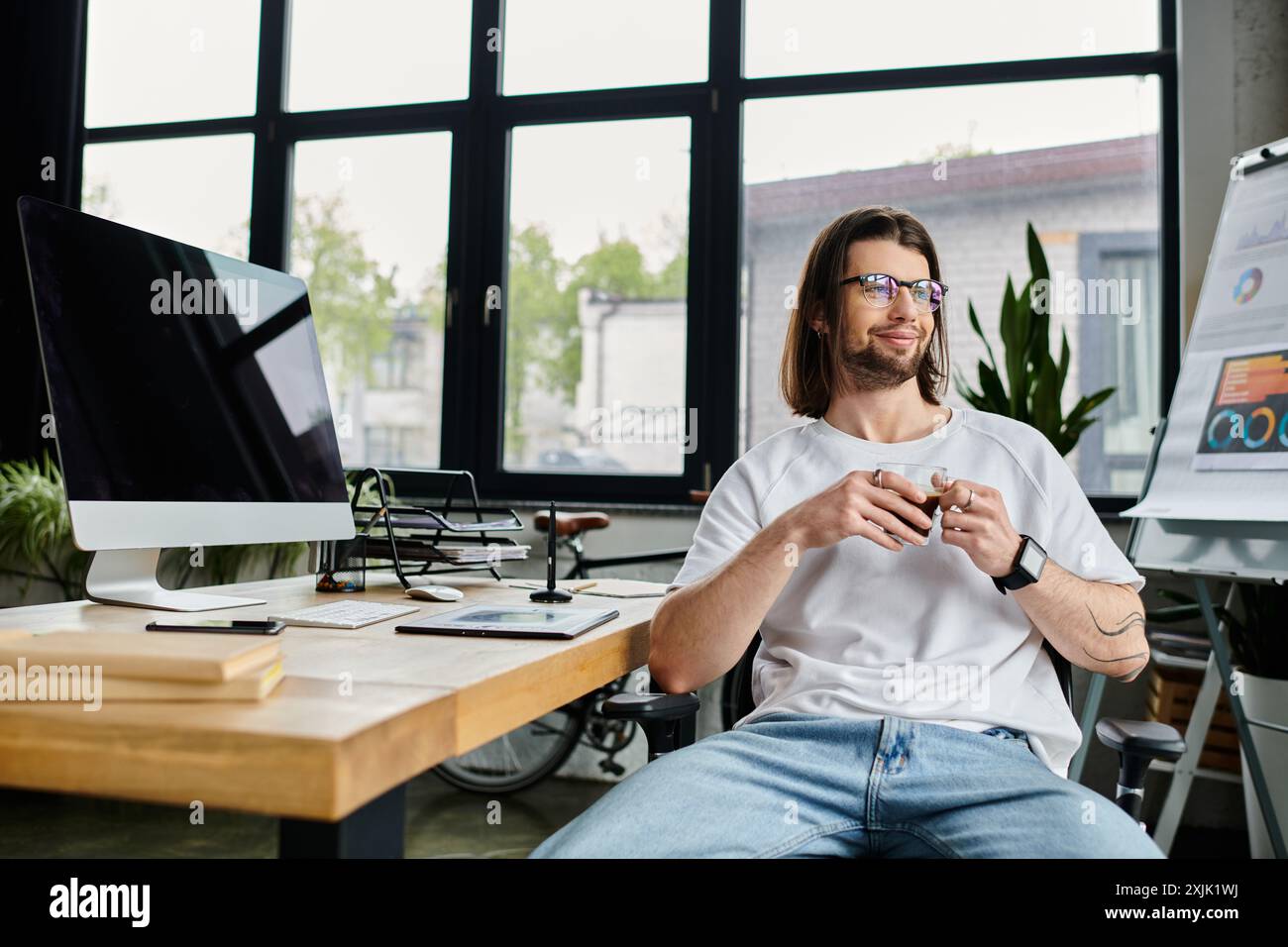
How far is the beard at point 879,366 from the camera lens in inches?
62.4

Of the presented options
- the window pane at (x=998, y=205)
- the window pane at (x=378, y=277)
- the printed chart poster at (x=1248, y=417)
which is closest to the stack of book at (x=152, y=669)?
the printed chart poster at (x=1248, y=417)

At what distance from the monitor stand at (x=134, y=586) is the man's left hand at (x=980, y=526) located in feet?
3.43

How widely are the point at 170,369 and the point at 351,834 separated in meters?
0.92

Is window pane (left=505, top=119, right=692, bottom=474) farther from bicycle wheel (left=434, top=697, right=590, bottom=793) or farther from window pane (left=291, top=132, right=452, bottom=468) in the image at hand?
bicycle wheel (left=434, top=697, right=590, bottom=793)

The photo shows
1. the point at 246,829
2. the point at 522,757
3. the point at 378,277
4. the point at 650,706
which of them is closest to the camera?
the point at 650,706

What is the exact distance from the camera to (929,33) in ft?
11.3

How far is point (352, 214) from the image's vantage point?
13.2 feet

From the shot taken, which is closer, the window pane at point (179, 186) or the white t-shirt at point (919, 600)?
the white t-shirt at point (919, 600)

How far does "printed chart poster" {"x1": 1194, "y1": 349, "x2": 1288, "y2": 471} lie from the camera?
7.23ft

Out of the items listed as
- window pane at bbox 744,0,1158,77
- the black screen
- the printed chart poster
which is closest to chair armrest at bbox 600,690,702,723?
the black screen

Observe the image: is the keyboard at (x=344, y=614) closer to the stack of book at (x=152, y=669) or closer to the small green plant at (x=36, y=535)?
the stack of book at (x=152, y=669)

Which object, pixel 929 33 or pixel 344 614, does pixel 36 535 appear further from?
pixel 929 33

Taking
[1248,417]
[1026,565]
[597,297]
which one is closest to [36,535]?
[597,297]

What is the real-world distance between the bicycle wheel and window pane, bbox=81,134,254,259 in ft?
7.54
